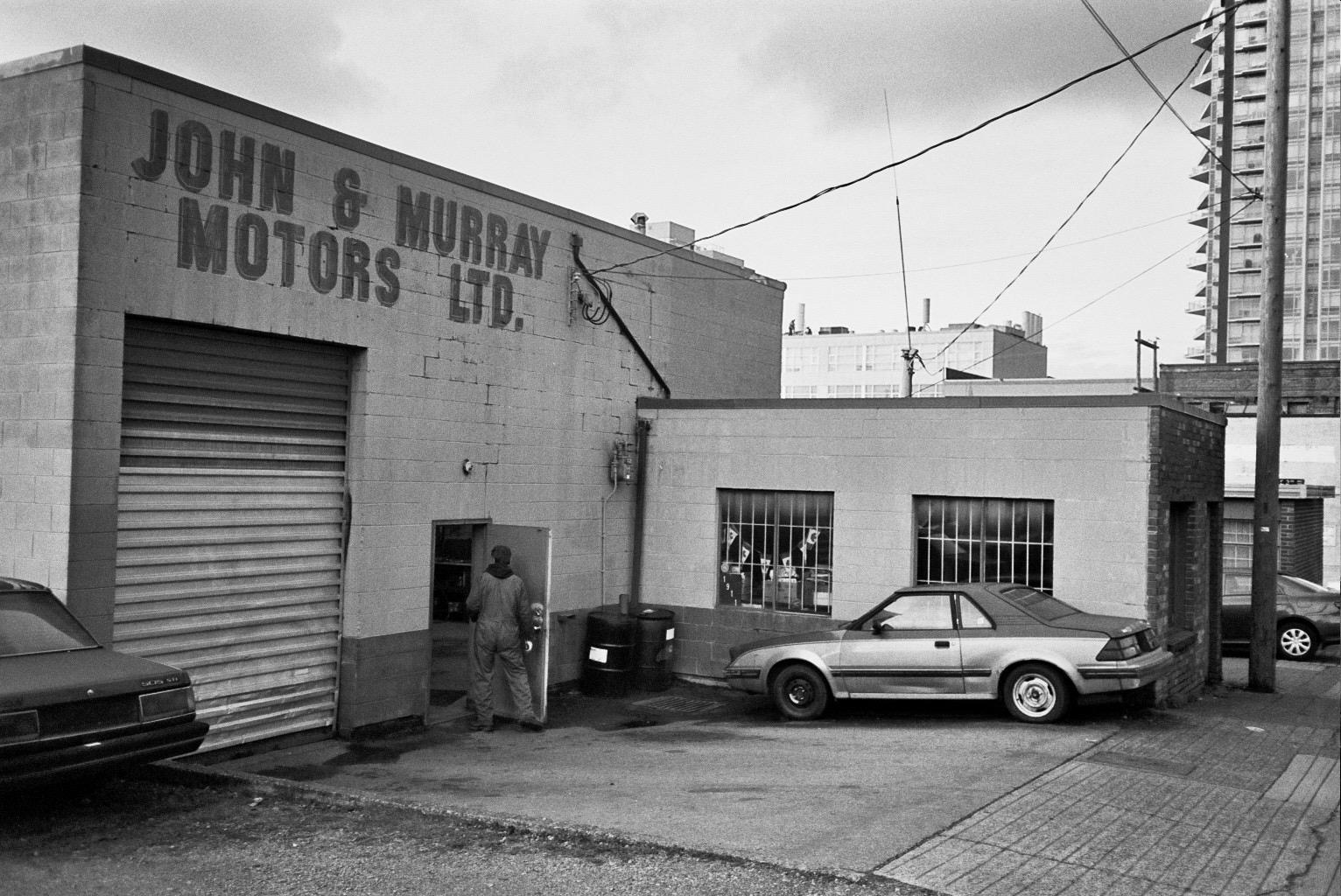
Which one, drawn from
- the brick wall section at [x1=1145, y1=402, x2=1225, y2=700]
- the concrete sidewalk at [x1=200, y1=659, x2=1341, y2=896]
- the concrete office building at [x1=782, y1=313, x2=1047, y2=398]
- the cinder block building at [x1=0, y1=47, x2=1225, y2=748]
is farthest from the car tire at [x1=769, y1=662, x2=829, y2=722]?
the concrete office building at [x1=782, y1=313, x2=1047, y2=398]

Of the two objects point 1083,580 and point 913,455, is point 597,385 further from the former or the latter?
point 1083,580

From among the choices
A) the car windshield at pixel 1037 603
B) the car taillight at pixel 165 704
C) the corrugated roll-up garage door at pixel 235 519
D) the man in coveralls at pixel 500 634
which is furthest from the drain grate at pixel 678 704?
the car taillight at pixel 165 704

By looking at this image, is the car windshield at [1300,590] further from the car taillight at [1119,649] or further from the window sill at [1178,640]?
the car taillight at [1119,649]

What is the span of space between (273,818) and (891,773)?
4443 millimetres

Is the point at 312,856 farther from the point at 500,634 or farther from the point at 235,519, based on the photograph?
the point at 500,634

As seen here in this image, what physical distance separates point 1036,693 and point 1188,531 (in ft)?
14.6

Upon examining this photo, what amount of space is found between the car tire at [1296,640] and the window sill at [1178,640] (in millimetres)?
6597

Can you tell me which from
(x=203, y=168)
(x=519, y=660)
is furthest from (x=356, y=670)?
(x=203, y=168)

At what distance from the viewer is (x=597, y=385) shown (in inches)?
599

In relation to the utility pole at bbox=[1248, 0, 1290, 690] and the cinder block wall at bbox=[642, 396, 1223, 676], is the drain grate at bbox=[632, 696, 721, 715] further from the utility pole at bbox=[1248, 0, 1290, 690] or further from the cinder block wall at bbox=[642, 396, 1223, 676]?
the utility pole at bbox=[1248, 0, 1290, 690]

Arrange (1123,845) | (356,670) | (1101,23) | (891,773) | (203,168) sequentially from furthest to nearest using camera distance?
(1101,23) < (356,670) < (203,168) < (891,773) < (1123,845)

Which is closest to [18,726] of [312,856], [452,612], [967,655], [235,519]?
[312,856]

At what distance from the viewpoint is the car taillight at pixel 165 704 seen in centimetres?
746

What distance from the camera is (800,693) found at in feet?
41.7
